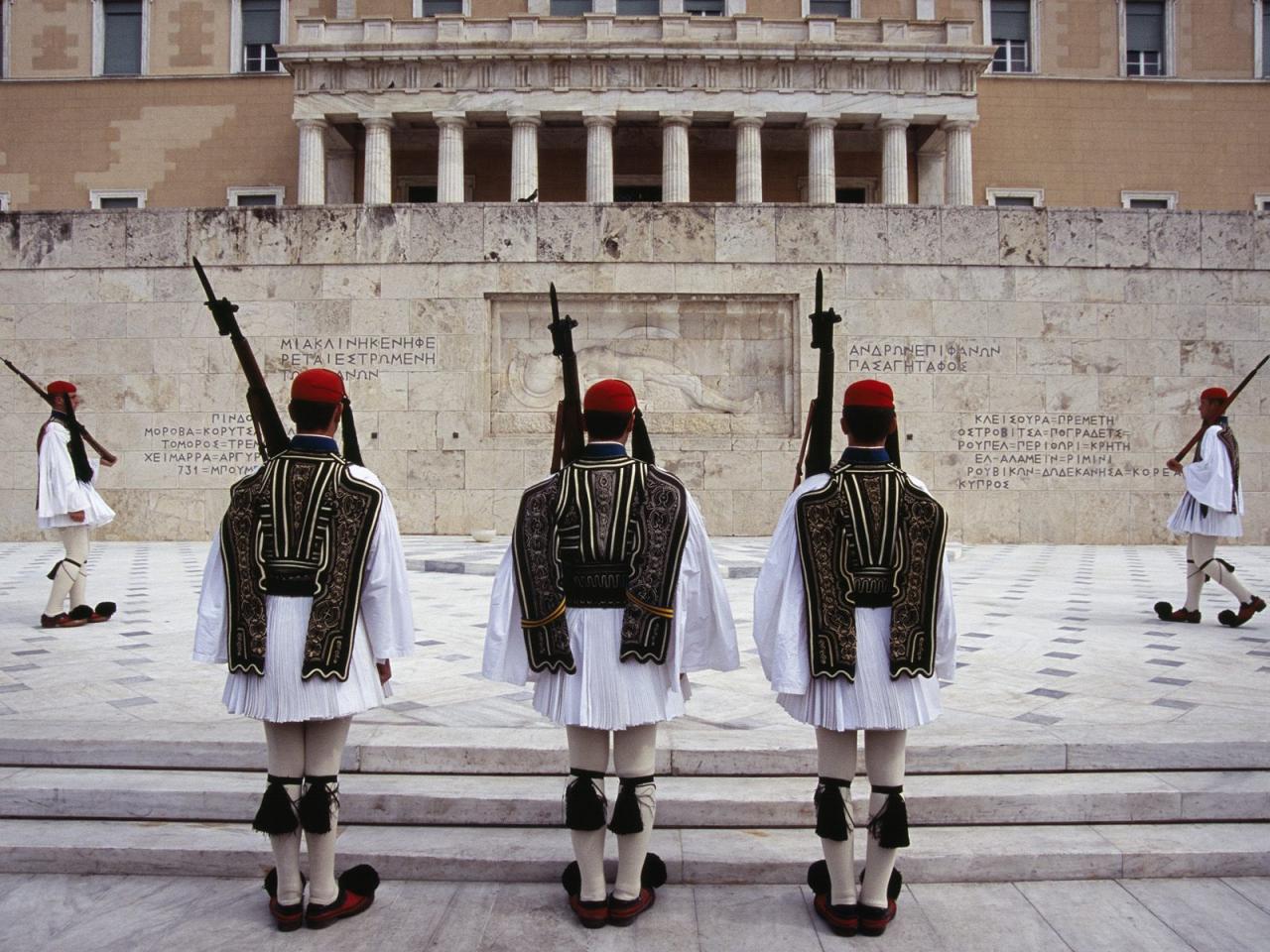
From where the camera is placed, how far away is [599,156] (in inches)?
1172

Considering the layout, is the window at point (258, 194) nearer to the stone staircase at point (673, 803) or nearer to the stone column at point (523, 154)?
the stone column at point (523, 154)

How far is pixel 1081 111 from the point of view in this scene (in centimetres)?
3341

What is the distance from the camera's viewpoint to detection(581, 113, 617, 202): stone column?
29.8m

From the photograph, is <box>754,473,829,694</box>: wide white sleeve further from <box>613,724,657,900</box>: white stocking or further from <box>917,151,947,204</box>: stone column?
<box>917,151,947,204</box>: stone column

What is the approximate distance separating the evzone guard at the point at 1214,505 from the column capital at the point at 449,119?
2674 centimetres

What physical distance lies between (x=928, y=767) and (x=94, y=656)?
216 inches

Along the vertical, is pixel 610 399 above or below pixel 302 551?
above

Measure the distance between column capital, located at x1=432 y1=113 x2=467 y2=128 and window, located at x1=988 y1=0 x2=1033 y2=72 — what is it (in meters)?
19.6

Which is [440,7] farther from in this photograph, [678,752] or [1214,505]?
[678,752]

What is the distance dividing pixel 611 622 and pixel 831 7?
35.2m

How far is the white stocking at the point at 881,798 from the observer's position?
10.2 feet

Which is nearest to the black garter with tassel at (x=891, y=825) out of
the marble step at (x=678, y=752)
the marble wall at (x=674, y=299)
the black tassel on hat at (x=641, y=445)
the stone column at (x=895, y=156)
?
the marble step at (x=678, y=752)

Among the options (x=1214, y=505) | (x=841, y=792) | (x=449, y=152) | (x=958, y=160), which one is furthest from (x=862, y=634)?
(x=958, y=160)

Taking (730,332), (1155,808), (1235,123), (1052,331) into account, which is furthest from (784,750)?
(1235,123)
